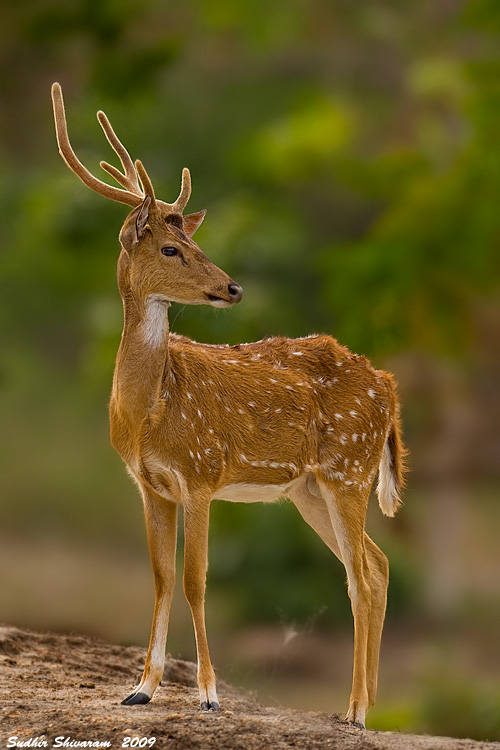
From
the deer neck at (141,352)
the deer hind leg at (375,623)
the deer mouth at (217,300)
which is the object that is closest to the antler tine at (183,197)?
the deer neck at (141,352)

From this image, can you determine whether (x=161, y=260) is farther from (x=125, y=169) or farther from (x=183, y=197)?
(x=125, y=169)

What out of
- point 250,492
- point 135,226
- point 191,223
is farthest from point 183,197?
point 250,492

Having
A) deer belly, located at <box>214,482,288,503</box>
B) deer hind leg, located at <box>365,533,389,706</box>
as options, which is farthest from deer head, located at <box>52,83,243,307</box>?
deer hind leg, located at <box>365,533,389,706</box>

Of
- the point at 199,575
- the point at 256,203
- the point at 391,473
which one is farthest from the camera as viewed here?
the point at 256,203

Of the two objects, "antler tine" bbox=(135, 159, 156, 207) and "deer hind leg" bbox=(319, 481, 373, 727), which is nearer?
"antler tine" bbox=(135, 159, 156, 207)

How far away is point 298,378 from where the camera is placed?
222 inches

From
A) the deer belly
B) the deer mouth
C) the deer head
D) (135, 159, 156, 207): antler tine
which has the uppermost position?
(135, 159, 156, 207): antler tine

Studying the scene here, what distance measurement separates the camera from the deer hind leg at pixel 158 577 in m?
5.16

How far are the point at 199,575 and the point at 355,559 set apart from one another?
0.85 meters

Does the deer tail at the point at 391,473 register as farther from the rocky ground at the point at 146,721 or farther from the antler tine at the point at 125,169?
the antler tine at the point at 125,169

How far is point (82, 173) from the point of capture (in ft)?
17.2

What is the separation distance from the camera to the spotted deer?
5043 mm

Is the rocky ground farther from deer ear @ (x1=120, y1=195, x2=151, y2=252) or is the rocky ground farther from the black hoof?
deer ear @ (x1=120, y1=195, x2=151, y2=252)

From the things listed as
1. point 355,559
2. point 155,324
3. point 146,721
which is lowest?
point 146,721
